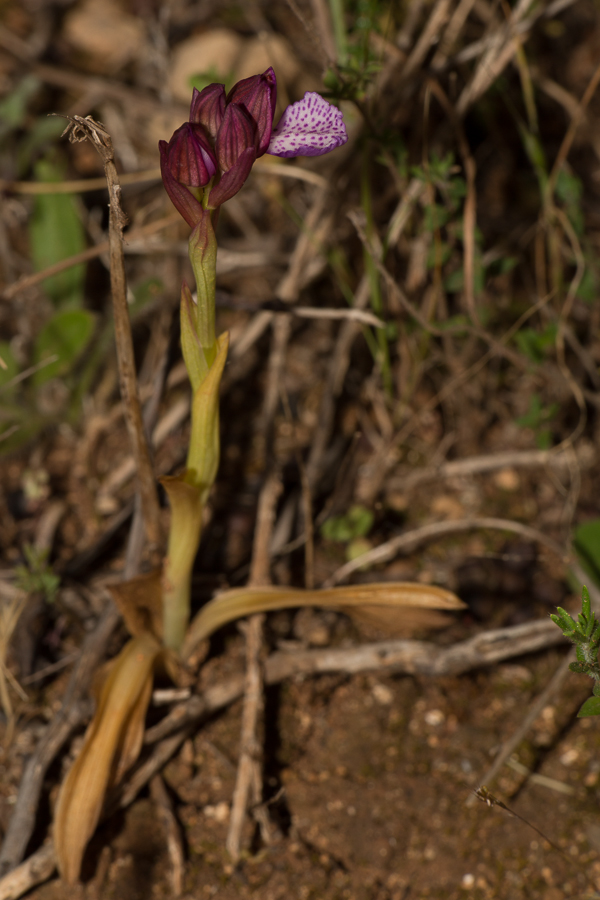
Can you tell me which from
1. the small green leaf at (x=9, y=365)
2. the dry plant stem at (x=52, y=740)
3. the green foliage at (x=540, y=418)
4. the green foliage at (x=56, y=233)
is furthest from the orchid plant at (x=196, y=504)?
the green foliage at (x=56, y=233)

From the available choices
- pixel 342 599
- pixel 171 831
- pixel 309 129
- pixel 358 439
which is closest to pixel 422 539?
pixel 358 439

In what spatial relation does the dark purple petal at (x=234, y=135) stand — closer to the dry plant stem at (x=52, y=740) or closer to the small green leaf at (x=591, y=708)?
the small green leaf at (x=591, y=708)

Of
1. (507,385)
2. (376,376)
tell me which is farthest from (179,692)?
(507,385)

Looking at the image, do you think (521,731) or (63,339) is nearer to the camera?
(521,731)

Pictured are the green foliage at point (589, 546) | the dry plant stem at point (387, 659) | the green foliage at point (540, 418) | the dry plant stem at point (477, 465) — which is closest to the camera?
the dry plant stem at point (387, 659)

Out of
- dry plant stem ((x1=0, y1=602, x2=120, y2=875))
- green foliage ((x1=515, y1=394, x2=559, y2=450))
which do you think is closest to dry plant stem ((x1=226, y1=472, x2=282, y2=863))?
dry plant stem ((x1=0, y1=602, x2=120, y2=875))

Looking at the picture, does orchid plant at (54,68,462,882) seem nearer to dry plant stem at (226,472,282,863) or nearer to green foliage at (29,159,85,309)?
dry plant stem at (226,472,282,863)

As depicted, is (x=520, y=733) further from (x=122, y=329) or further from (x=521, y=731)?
(x=122, y=329)
